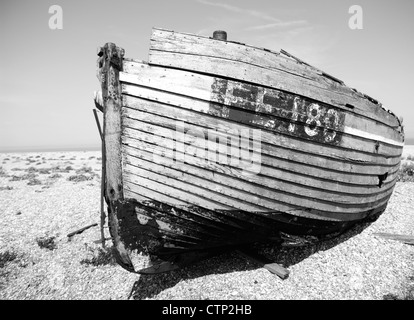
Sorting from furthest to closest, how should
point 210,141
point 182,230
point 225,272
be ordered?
1. point 225,272
2. point 182,230
3. point 210,141

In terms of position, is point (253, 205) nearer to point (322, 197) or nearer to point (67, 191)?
point (322, 197)

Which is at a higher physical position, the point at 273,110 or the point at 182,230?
the point at 273,110

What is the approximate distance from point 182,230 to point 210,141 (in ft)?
5.09

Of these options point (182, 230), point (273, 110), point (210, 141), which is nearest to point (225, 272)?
point (182, 230)

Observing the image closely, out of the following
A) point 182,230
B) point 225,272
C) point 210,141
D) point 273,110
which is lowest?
point 225,272

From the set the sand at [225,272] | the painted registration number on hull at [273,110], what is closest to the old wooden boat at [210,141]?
the painted registration number on hull at [273,110]

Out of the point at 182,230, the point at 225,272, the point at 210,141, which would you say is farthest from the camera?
the point at 225,272

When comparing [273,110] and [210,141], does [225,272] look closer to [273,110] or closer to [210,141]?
[210,141]

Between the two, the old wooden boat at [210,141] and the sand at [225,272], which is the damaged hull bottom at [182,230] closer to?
the old wooden boat at [210,141]

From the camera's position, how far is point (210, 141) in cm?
371

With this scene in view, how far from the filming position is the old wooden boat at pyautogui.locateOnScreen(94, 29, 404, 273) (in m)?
3.63

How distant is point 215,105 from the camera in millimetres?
3662

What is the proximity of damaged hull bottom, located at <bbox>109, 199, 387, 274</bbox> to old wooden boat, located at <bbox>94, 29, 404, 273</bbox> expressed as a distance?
0.06 ft
